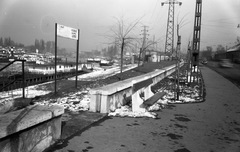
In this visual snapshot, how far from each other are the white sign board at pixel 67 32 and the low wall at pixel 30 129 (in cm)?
533

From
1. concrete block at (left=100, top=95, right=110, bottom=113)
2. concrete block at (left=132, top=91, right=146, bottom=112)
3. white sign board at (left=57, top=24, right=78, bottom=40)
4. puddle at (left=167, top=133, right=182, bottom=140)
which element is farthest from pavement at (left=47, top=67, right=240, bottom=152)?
white sign board at (left=57, top=24, right=78, bottom=40)

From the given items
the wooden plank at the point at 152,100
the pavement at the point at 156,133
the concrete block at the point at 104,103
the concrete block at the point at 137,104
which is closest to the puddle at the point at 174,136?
the pavement at the point at 156,133

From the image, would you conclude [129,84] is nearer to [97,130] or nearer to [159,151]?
[97,130]

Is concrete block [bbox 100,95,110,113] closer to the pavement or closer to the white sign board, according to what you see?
the pavement

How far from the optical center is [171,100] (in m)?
8.40

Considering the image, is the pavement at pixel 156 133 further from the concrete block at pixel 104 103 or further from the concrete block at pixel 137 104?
the concrete block at pixel 137 104

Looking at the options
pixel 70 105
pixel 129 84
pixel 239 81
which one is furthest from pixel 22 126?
pixel 239 81

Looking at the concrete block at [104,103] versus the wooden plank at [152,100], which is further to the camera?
the wooden plank at [152,100]

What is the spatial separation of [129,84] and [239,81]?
11935mm

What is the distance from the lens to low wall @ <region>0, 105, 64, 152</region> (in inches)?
103

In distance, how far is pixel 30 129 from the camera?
9.99 feet

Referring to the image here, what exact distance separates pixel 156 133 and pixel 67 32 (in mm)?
6088

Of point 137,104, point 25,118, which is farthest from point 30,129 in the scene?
point 137,104

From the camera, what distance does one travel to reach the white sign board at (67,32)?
Result: 27.1 ft
